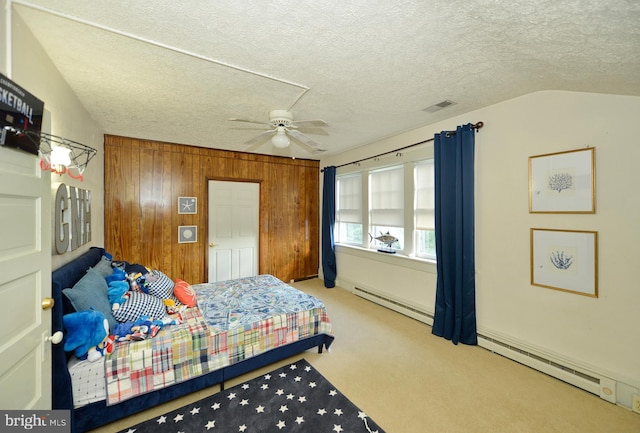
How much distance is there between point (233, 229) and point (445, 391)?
155 inches

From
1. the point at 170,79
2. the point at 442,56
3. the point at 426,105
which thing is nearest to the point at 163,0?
the point at 170,79

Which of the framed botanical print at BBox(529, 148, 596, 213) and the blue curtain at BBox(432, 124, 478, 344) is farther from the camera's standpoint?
the blue curtain at BBox(432, 124, 478, 344)

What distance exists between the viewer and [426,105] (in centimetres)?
277

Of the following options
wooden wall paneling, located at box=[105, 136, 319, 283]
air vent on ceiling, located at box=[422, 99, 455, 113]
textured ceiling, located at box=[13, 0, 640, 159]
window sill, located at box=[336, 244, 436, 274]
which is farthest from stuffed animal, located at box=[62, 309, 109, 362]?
air vent on ceiling, located at box=[422, 99, 455, 113]

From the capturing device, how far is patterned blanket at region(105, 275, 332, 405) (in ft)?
5.97

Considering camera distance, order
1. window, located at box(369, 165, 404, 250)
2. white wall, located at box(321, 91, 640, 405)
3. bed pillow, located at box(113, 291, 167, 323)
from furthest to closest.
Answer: window, located at box(369, 165, 404, 250), bed pillow, located at box(113, 291, 167, 323), white wall, located at box(321, 91, 640, 405)

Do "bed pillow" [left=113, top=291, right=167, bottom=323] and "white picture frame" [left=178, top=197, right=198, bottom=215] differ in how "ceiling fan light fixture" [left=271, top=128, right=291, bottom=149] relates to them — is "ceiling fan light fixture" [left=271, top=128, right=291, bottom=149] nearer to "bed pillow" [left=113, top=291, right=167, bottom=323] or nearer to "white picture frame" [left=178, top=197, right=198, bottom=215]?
"bed pillow" [left=113, top=291, right=167, bottom=323]

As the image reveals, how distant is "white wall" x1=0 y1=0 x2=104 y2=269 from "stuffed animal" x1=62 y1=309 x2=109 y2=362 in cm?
59

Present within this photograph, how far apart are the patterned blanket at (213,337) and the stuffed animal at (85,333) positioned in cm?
14

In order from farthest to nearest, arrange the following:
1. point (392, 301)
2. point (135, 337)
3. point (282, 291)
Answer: point (392, 301)
point (282, 291)
point (135, 337)

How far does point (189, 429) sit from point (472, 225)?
3.20 m

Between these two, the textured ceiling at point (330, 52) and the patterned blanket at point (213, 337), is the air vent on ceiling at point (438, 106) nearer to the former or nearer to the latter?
the textured ceiling at point (330, 52)

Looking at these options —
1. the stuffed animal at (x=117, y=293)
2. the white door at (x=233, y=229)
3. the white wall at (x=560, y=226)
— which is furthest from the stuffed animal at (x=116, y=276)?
the white wall at (x=560, y=226)

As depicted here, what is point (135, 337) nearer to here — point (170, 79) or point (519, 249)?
point (170, 79)
